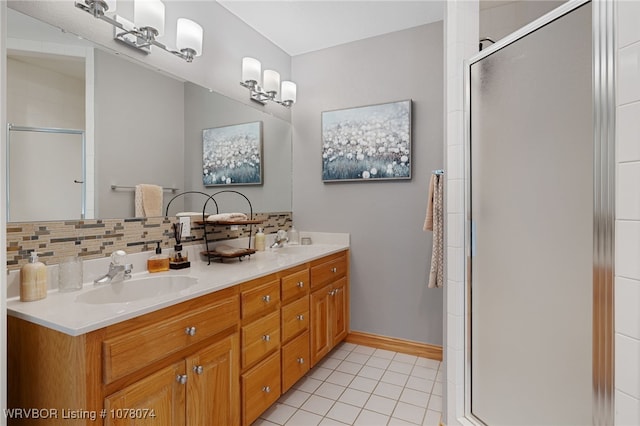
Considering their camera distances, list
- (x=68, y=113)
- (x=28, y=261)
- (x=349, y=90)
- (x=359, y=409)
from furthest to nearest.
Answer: (x=349, y=90)
(x=359, y=409)
(x=68, y=113)
(x=28, y=261)

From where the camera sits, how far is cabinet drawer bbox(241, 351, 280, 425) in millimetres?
1498

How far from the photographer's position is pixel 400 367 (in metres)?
2.28

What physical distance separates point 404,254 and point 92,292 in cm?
201

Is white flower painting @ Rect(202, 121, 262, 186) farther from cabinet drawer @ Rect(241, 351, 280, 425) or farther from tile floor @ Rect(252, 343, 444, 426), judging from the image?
tile floor @ Rect(252, 343, 444, 426)

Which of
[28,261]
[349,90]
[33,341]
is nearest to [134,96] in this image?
[28,261]

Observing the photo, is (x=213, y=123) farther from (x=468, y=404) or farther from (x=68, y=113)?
(x=468, y=404)

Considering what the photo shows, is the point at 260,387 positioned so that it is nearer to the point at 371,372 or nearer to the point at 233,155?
the point at 371,372

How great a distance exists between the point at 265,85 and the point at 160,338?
1.98 meters

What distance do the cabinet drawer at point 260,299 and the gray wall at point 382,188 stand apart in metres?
1.11

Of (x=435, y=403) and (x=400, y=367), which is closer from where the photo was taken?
(x=435, y=403)

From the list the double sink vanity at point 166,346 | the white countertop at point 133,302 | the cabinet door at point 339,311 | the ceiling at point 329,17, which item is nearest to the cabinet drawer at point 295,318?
the double sink vanity at point 166,346

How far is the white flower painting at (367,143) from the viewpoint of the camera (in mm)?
2459

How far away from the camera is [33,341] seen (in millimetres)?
1001

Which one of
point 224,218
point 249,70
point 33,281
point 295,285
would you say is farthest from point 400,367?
point 249,70
